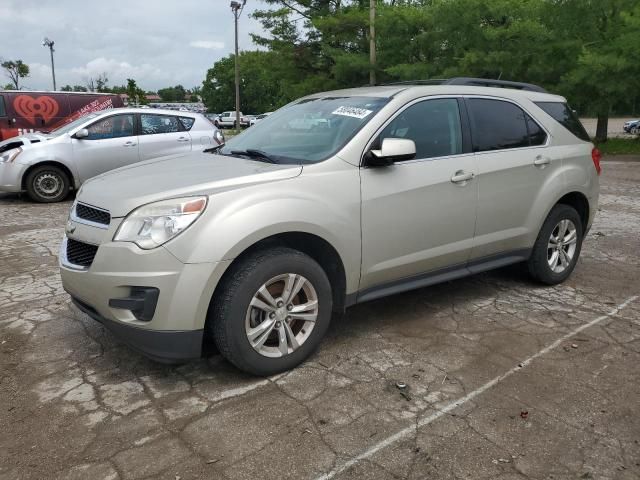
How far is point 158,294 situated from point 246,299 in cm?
45

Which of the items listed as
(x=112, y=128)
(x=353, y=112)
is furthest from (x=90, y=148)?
(x=353, y=112)

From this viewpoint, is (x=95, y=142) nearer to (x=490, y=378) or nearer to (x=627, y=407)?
(x=490, y=378)

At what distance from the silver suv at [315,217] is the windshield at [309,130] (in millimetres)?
16

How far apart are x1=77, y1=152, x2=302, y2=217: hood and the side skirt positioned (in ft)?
3.04

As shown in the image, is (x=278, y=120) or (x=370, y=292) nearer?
(x=370, y=292)

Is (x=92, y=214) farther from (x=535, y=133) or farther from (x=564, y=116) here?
(x=564, y=116)

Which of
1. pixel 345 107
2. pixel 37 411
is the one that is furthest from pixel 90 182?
pixel 345 107

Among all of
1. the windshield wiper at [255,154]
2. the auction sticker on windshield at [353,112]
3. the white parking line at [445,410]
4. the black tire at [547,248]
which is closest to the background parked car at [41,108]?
the windshield wiper at [255,154]

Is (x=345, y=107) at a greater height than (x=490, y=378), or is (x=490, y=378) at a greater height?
(x=345, y=107)

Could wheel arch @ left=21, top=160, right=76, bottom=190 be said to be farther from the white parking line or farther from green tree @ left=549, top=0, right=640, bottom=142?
green tree @ left=549, top=0, right=640, bottom=142

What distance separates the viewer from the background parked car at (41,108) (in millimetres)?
12969

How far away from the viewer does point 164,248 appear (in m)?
2.79

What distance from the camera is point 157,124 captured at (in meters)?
10.1

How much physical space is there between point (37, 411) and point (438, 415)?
2070 mm
